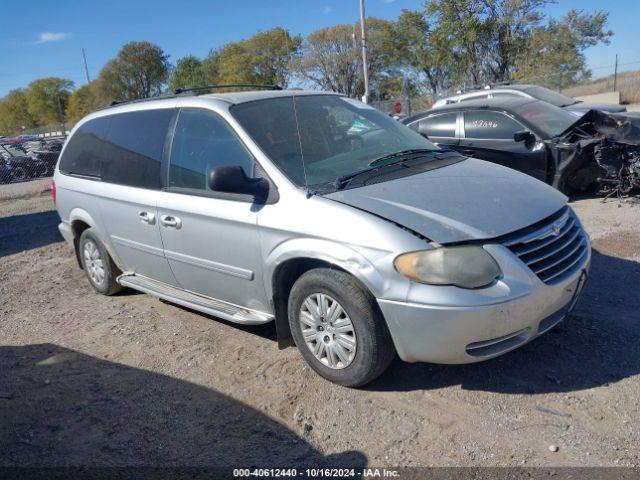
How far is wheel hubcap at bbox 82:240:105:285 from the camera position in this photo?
224 inches

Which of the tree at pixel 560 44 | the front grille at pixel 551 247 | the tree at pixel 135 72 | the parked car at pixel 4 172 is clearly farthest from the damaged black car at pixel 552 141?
the tree at pixel 135 72

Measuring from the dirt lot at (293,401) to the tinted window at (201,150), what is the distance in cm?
132

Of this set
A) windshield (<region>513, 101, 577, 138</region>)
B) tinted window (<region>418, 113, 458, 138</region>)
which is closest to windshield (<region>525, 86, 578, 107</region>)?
windshield (<region>513, 101, 577, 138</region>)

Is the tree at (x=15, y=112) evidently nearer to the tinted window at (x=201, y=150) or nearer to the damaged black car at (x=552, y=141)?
the damaged black car at (x=552, y=141)

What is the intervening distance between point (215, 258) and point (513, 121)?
574cm

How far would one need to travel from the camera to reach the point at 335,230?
3268 mm

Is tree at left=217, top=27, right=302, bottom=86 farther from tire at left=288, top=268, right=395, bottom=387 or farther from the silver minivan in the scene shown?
tire at left=288, top=268, right=395, bottom=387

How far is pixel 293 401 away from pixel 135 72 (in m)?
57.4

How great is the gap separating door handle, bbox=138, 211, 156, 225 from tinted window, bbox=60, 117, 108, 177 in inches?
39.3

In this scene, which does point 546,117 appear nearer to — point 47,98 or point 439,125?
point 439,125

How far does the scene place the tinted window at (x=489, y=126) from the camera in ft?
26.7

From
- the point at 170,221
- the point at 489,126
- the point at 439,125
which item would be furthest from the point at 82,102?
the point at 170,221

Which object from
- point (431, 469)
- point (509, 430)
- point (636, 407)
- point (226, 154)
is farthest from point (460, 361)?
point (226, 154)

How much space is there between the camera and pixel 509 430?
3002 mm
